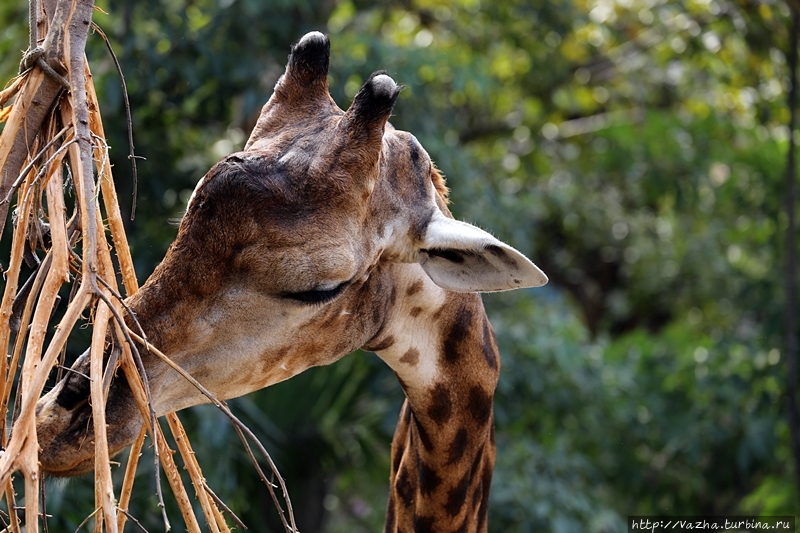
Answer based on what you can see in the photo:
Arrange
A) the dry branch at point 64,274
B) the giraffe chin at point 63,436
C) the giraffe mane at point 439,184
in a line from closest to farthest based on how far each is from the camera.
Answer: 1. the dry branch at point 64,274
2. the giraffe chin at point 63,436
3. the giraffe mane at point 439,184

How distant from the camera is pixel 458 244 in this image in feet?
6.02

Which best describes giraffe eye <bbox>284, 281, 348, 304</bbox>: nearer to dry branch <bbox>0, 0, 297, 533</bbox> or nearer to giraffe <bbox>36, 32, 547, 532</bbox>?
giraffe <bbox>36, 32, 547, 532</bbox>

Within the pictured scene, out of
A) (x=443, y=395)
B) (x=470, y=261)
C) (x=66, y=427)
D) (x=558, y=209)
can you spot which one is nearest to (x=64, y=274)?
(x=66, y=427)

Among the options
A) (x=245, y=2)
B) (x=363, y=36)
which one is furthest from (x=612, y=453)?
(x=245, y=2)

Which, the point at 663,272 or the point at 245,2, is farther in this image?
the point at 663,272

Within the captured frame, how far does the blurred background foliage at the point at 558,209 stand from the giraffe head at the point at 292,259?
5.59ft

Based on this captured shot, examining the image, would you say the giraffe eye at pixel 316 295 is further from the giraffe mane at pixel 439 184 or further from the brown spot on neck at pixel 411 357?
the giraffe mane at pixel 439 184

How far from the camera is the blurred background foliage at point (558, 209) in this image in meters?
4.46

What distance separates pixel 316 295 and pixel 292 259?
94 millimetres

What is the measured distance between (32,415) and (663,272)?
7398 mm

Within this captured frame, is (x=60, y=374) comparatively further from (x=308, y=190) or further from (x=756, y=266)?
(x=756, y=266)

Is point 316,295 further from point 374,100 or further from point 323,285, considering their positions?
point 374,100

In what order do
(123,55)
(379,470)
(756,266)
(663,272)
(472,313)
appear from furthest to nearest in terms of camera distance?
(663,272) → (756,266) → (379,470) → (123,55) → (472,313)

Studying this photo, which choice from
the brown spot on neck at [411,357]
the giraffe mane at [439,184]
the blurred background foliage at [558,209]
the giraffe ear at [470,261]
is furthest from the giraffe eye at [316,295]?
the blurred background foliage at [558,209]
